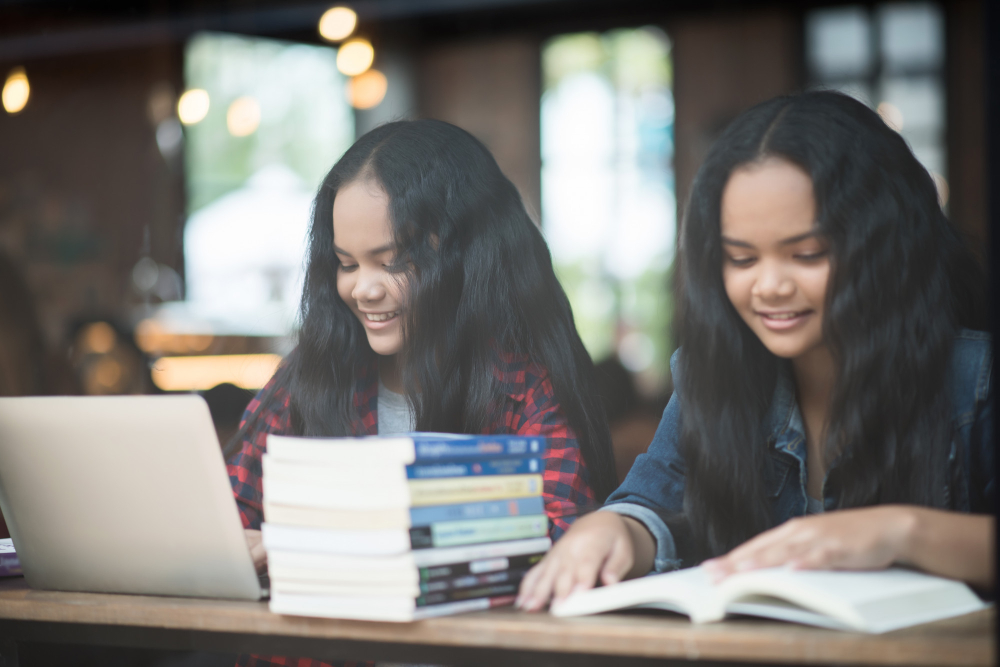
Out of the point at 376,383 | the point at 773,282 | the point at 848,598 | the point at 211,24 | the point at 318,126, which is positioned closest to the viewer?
the point at 848,598

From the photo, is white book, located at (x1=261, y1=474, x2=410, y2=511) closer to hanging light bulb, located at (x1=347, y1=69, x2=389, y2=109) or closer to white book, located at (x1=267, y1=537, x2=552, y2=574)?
white book, located at (x1=267, y1=537, x2=552, y2=574)

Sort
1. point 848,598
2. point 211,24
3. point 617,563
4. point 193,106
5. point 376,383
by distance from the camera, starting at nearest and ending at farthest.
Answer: point 848,598
point 617,563
point 376,383
point 193,106
point 211,24

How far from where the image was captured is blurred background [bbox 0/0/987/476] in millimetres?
5109

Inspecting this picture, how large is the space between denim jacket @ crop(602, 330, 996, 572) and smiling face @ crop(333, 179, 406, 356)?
37 centimetres

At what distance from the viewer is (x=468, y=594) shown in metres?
0.87

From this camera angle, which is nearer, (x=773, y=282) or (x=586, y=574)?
(x=586, y=574)

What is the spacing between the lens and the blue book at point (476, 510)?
32.9 inches

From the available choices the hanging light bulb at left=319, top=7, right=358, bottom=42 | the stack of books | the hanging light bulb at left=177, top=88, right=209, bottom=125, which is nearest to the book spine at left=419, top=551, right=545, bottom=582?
the stack of books

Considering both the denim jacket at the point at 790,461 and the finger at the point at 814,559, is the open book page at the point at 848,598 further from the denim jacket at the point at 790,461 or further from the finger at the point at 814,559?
the denim jacket at the point at 790,461

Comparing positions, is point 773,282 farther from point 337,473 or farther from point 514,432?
point 337,473

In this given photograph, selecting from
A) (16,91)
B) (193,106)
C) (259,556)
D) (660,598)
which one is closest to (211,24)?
(193,106)

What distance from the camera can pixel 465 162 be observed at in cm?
135

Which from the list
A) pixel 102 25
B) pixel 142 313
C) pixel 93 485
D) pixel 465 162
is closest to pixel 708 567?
pixel 93 485

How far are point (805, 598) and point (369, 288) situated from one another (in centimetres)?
73
